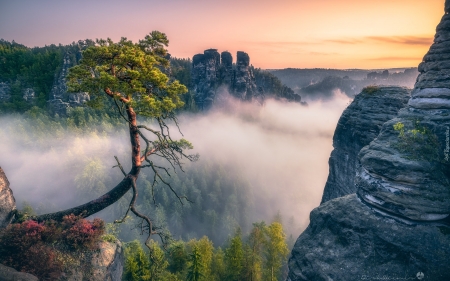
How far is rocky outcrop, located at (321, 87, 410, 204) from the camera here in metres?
22.9

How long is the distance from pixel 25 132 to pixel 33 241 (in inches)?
3422

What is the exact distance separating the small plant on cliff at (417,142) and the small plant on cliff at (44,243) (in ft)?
61.4

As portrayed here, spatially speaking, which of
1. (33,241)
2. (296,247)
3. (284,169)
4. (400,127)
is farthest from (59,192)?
(284,169)

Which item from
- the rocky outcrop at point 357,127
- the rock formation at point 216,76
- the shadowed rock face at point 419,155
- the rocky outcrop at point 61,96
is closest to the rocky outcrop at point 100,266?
the shadowed rock face at point 419,155

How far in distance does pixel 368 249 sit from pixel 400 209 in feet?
9.69

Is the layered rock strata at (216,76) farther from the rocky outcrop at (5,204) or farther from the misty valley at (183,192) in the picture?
the rocky outcrop at (5,204)

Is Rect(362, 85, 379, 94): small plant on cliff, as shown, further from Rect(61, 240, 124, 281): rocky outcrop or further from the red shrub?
the red shrub

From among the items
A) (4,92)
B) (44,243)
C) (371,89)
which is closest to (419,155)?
(371,89)

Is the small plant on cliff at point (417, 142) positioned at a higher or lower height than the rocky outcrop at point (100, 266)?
higher

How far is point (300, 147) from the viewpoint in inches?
6201

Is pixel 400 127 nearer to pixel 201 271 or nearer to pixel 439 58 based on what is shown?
pixel 439 58

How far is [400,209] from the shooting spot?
1322 cm

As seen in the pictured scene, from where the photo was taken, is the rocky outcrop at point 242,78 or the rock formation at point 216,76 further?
the rocky outcrop at point 242,78

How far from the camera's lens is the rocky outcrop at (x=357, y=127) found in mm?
22859
